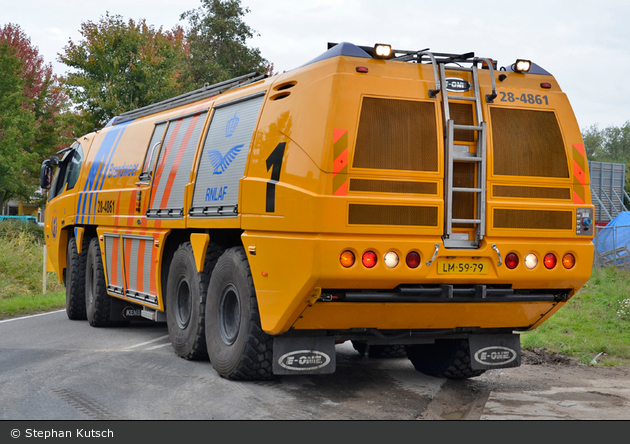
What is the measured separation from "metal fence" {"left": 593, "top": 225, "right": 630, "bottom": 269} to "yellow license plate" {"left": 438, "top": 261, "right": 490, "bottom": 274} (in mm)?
14881

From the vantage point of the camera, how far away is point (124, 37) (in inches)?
992

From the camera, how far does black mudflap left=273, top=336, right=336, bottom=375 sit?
6.42 meters

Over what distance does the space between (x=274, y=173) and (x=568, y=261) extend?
270 cm

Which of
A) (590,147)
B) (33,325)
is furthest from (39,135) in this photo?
(590,147)

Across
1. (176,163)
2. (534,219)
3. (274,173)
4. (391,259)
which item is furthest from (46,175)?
(534,219)

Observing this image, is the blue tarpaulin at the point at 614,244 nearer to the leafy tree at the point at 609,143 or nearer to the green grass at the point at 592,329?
the green grass at the point at 592,329

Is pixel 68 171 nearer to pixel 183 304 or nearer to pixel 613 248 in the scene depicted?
Answer: pixel 183 304

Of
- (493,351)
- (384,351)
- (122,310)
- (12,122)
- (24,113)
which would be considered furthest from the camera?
(24,113)

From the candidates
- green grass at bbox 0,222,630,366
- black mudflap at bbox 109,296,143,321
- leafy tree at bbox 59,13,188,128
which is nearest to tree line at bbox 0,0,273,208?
leafy tree at bbox 59,13,188,128

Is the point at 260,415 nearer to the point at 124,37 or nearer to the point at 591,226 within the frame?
the point at 591,226

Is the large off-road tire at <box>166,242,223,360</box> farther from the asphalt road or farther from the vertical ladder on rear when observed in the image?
the vertical ladder on rear

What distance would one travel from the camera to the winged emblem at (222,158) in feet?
23.9

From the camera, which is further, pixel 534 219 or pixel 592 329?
pixel 592 329

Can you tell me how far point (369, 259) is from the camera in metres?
5.92
